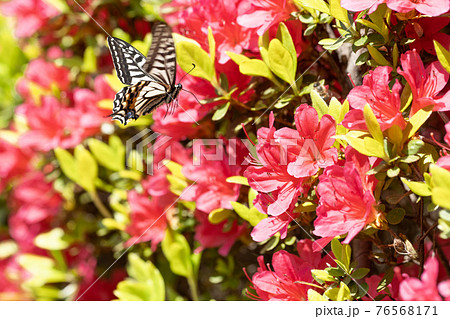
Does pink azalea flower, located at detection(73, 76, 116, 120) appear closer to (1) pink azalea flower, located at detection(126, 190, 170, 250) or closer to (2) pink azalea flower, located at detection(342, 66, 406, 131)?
(1) pink azalea flower, located at detection(126, 190, 170, 250)

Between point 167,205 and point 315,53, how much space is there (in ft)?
1.73

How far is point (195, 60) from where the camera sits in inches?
37.2

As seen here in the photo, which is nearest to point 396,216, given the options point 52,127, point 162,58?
point 162,58

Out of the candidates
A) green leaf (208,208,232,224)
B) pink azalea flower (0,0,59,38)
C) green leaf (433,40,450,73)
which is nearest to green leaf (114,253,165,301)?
green leaf (208,208,232,224)

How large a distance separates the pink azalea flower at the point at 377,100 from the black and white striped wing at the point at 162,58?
1.35 feet

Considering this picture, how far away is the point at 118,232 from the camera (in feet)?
4.91

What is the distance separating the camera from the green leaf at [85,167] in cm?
137

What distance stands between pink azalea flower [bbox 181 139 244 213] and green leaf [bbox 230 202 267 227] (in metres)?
0.04

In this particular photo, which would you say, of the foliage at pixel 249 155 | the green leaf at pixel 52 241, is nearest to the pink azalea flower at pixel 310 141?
the foliage at pixel 249 155

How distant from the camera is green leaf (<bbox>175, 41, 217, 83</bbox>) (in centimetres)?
93

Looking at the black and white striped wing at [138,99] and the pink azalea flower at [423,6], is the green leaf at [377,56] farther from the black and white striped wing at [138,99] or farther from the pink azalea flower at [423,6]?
the black and white striped wing at [138,99]

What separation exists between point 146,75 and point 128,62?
5 cm

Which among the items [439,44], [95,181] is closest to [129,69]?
[95,181]

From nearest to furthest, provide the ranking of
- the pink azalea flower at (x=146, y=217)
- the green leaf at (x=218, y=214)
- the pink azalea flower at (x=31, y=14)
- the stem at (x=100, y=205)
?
the green leaf at (x=218, y=214) → the pink azalea flower at (x=146, y=217) → the stem at (x=100, y=205) → the pink azalea flower at (x=31, y=14)
